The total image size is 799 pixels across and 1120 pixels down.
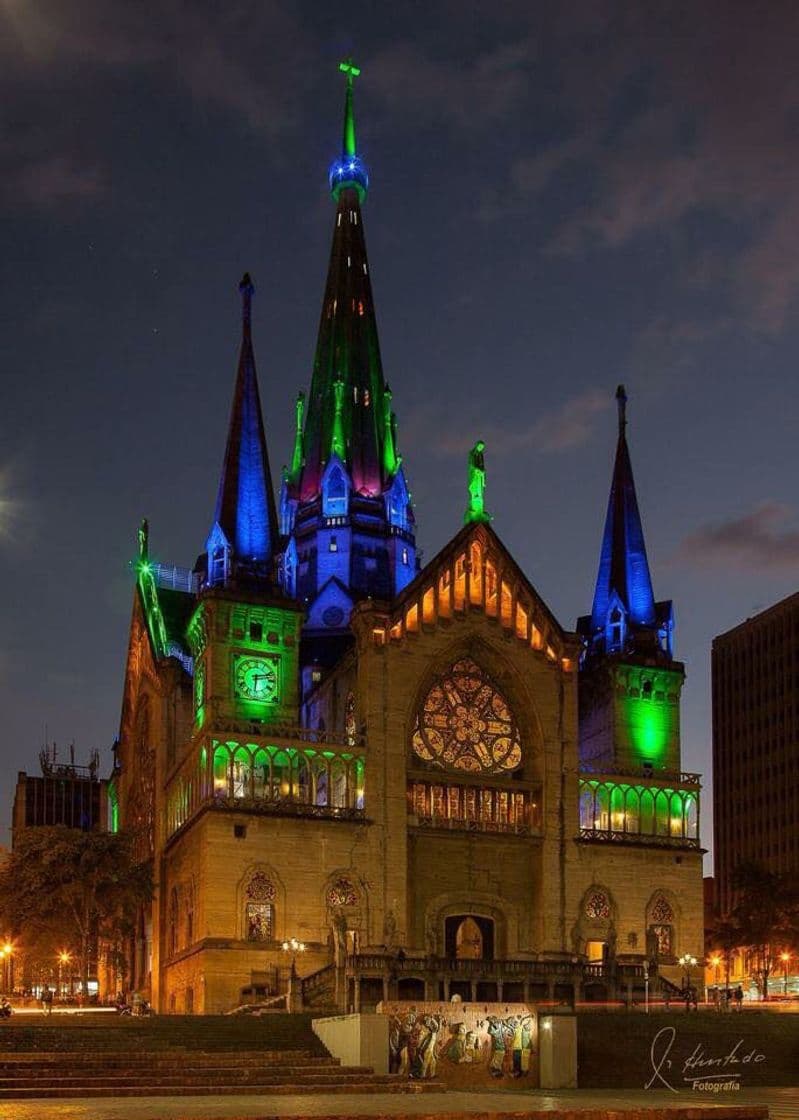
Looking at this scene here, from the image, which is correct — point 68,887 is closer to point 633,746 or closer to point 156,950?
point 156,950

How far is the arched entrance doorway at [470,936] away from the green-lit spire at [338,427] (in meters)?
30.3

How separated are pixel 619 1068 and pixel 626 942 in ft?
82.5

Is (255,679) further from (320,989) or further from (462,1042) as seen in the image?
(462,1042)

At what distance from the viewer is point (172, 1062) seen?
44.5m

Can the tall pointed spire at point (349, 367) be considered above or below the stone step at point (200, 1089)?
above

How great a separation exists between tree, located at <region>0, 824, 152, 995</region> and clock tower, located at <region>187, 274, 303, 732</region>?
7.75m

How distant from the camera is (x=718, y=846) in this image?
166 metres

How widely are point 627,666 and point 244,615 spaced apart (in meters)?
21.3

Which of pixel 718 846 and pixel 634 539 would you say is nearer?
pixel 634 539

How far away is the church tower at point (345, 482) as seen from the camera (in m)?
92.4

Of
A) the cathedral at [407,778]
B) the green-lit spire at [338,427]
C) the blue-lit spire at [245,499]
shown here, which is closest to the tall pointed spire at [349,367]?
the green-lit spire at [338,427]

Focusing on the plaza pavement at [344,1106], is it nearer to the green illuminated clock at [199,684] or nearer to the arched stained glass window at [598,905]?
the arched stained glass window at [598,905]

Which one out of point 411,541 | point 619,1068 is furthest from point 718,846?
point 619,1068

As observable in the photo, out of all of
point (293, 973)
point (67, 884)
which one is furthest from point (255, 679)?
point (293, 973)
